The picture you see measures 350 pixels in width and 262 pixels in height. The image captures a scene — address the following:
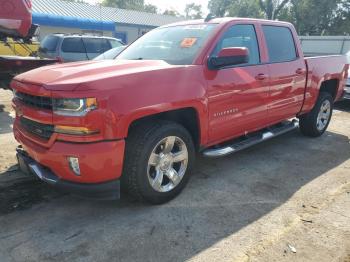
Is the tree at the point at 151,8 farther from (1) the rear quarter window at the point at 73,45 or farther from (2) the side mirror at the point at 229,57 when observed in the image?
(2) the side mirror at the point at 229,57

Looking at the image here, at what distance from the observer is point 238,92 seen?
4.29 meters

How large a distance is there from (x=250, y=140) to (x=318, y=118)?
2.26 m

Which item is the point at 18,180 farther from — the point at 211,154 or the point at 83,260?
the point at 211,154

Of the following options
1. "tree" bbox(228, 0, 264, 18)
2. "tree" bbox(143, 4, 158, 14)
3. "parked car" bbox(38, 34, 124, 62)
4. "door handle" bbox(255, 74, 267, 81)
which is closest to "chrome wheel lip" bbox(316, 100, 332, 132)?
"door handle" bbox(255, 74, 267, 81)

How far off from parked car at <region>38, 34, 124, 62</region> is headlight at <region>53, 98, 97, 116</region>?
28.3ft

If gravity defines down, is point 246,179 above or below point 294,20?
below

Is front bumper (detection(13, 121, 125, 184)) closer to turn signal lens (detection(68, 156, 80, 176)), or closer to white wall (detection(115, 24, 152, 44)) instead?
turn signal lens (detection(68, 156, 80, 176))

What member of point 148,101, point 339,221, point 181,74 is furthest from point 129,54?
point 339,221

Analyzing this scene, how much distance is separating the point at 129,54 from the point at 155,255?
8.48ft

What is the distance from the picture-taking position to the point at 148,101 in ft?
11.0

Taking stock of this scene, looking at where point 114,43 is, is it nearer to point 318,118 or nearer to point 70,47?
point 70,47

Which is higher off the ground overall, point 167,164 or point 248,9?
point 248,9

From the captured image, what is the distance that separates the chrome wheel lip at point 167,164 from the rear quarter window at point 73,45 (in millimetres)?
8752

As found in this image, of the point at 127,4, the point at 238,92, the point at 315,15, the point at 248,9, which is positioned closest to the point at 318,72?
the point at 238,92
